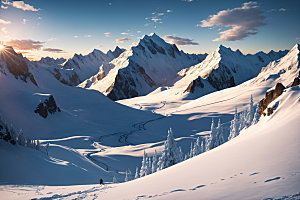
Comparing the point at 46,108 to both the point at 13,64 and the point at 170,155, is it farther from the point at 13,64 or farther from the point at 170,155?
the point at 170,155

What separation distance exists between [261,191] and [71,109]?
324 feet

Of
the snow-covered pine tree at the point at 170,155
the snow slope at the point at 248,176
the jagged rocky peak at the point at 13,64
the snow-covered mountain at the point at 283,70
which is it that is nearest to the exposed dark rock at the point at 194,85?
the snow-covered mountain at the point at 283,70

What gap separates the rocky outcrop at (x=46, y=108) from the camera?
73812 millimetres

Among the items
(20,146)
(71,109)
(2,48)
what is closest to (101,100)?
(71,109)

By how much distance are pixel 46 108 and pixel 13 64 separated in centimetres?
3546

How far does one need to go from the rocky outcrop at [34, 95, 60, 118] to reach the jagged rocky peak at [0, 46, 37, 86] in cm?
2654

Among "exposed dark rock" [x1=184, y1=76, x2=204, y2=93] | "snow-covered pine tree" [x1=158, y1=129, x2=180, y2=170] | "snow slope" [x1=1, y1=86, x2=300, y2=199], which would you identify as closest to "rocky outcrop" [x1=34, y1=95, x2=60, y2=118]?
"snow-covered pine tree" [x1=158, y1=129, x2=180, y2=170]

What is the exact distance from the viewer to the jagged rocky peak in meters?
88.6

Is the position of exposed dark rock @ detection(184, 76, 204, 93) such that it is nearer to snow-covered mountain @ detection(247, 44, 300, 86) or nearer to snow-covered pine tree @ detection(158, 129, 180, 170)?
snow-covered mountain @ detection(247, 44, 300, 86)

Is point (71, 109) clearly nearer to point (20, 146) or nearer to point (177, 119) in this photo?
point (177, 119)

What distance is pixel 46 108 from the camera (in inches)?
2995

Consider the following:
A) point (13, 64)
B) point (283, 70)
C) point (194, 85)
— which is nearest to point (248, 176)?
point (13, 64)

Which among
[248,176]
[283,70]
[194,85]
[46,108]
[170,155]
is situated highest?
[283,70]

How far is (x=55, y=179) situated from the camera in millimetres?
25531
